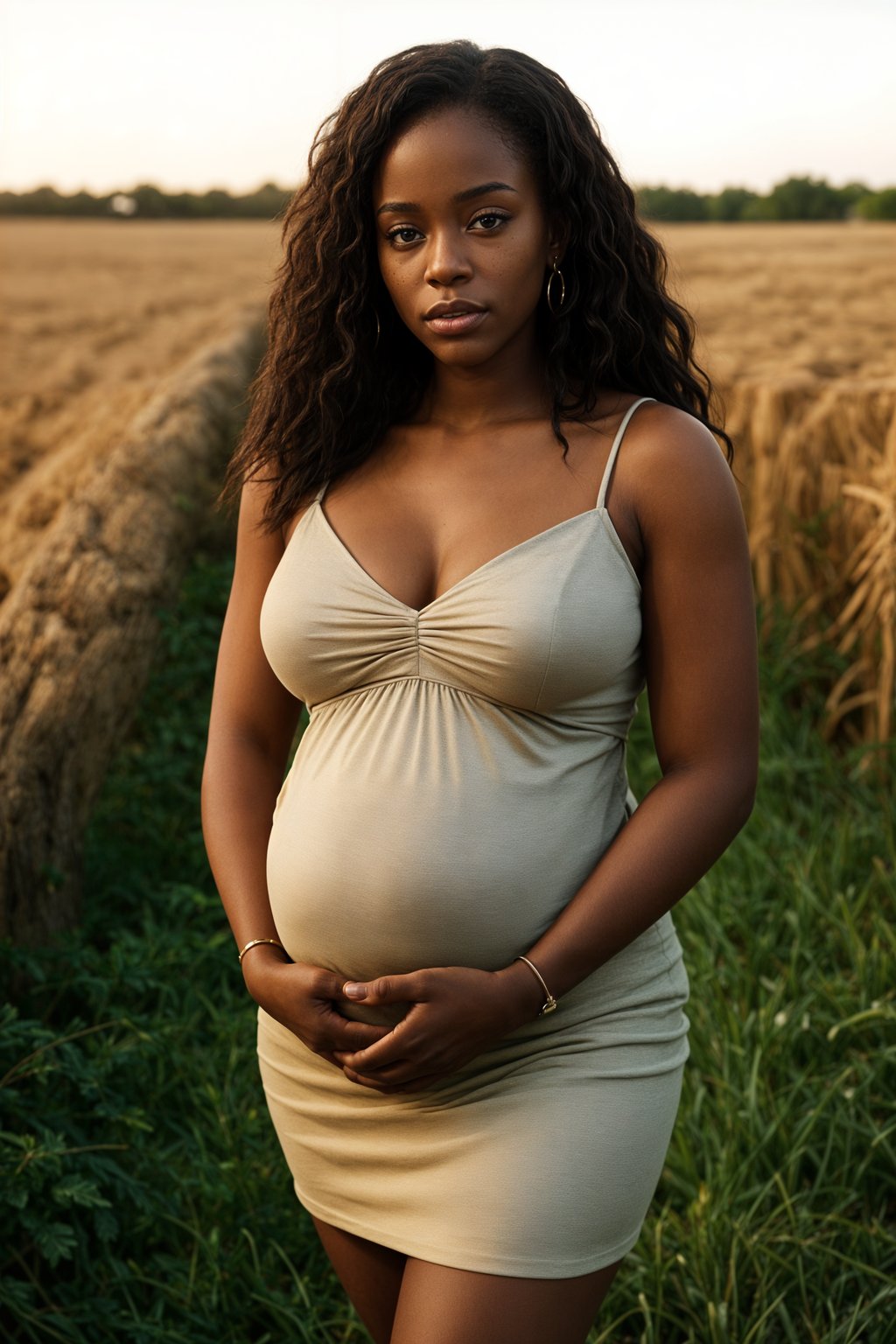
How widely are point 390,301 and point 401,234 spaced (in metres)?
0.21

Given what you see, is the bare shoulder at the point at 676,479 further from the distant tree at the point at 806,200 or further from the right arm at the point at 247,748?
the distant tree at the point at 806,200

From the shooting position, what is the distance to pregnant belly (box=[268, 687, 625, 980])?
177 centimetres

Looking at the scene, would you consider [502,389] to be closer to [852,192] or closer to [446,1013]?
[446,1013]

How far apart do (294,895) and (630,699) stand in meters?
0.52

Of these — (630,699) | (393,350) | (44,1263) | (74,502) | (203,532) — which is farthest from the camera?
(203,532)

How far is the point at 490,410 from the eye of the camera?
199cm

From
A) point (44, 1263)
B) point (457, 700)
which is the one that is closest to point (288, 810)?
point (457, 700)

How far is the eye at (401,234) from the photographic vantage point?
1905mm

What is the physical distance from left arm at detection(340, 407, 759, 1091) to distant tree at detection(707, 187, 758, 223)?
25.4 feet

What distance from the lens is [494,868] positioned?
1770 millimetres

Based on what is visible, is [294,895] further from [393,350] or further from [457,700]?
[393,350]

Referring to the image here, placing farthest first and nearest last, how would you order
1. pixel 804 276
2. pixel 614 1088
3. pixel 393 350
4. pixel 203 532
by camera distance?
pixel 804 276
pixel 203 532
pixel 393 350
pixel 614 1088

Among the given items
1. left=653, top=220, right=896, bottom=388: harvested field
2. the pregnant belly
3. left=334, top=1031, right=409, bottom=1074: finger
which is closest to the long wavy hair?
the pregnant belly

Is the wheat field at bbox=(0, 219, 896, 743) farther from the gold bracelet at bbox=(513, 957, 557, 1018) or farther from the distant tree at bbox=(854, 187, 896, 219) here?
the gold bracelet at bbox=(513, 957, 557, 1018)
